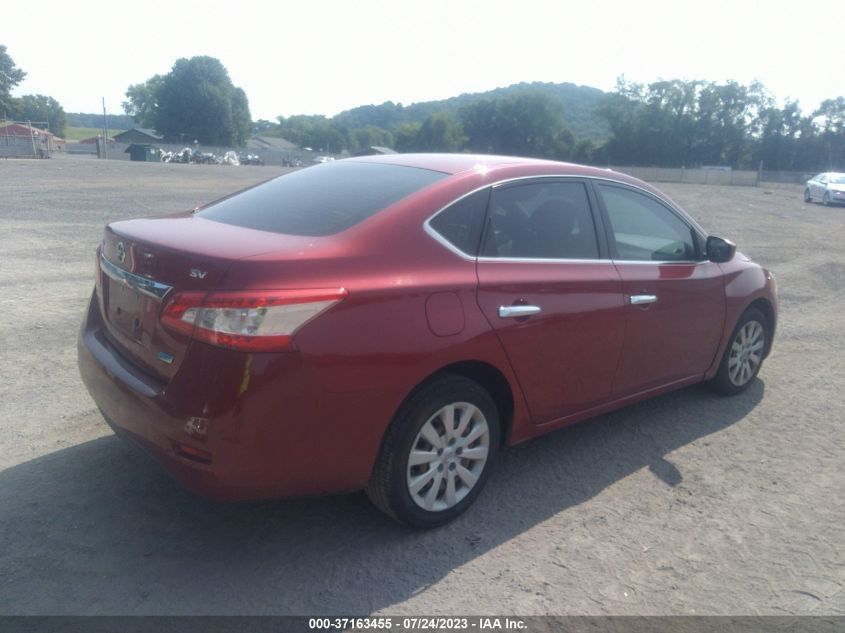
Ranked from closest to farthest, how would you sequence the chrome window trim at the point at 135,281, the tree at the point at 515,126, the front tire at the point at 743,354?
the chrome window trim at the point at 135,281, the front tire at the point at 743,354, the tree at the point at 515,126

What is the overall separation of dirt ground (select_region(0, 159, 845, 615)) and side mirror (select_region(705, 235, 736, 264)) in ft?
3.49

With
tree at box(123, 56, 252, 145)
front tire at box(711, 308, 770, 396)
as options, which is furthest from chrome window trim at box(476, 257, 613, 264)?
tree at box(123, 56, 252, 145)

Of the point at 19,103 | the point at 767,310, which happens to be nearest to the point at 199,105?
the point at 19,103

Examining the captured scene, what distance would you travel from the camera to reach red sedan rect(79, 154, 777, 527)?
2898 millimetres

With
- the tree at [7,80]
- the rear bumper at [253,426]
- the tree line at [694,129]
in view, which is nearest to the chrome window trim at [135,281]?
the rear bumper at [253,426]

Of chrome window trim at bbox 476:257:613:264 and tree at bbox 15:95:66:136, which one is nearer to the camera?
chrome window trim at bbox 476:257:613:264

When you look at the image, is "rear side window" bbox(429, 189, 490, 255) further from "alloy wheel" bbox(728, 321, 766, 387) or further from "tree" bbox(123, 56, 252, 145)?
"tree" bbox(123, 56, 252, 145)

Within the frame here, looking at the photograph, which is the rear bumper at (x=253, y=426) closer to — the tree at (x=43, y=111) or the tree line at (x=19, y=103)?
the tree line at (x=19, y=103)

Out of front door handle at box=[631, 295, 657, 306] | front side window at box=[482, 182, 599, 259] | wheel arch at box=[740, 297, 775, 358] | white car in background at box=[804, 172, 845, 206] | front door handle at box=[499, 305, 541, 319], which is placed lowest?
white car in background at box=[804, 172, 845, 206]

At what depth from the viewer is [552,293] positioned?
3807 mm

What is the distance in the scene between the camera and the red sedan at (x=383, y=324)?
2898 millimetres

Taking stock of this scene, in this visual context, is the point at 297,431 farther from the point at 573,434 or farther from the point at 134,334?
the point at 573,434

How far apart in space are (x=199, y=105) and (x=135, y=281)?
115339 mm

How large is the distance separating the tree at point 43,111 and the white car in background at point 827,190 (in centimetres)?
9603
